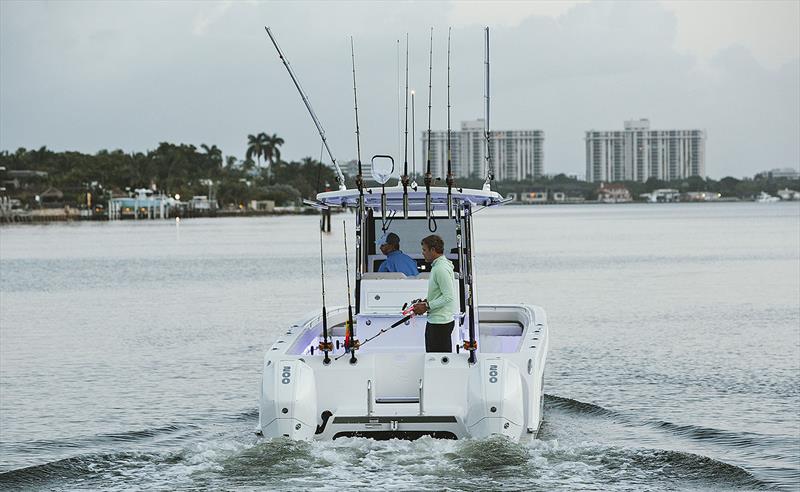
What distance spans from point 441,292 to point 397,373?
89 centimetres

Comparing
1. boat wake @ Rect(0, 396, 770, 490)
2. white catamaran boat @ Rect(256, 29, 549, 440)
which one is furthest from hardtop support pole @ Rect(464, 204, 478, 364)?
boat wake @ Rect(0, 396, 770, 490)

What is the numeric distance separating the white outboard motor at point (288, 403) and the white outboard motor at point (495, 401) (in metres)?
1.44

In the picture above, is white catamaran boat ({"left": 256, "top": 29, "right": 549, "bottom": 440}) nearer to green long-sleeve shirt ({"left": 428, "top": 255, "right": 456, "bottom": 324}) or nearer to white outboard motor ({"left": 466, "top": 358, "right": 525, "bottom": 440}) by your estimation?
white outboard motor ({"left": 466, "top": 358, "right": 525, "bottom": 440})

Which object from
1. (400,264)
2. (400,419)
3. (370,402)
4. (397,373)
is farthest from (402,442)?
(400,264)

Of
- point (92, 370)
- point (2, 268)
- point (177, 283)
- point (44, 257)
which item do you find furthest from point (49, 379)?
point (44, 257)

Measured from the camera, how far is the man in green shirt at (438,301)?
1230 cm

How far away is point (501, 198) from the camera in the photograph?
47.2 ft

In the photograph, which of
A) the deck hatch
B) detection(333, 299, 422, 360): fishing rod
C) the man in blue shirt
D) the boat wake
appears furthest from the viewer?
the man in blue shirt

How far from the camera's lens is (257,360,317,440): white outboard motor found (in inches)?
448

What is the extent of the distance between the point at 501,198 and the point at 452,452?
152 inches

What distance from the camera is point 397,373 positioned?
12.2m

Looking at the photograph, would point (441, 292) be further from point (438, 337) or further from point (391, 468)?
point (391, 468)

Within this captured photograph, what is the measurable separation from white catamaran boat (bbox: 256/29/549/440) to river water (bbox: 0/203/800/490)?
22 centimetres

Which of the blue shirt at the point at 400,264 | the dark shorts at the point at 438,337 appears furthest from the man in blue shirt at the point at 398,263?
the dark shorts at the point at 438,337
